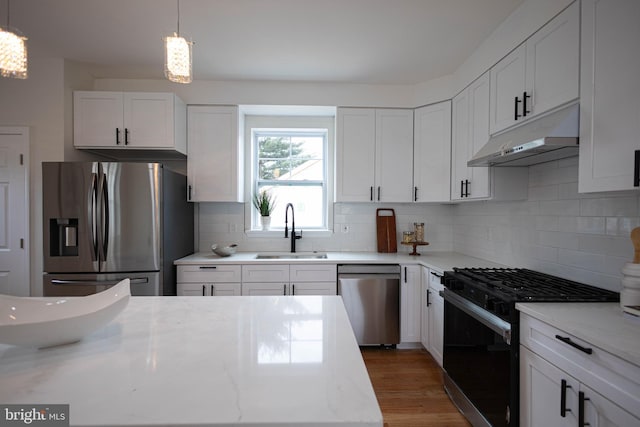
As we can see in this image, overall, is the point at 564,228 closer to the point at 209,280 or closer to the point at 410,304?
the point at 410,304

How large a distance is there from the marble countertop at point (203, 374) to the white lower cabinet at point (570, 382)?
94 centimetres

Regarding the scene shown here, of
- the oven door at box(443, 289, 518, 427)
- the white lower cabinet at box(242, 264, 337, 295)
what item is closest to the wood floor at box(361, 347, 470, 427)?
the oven door at box(443, 289, 518, 427)

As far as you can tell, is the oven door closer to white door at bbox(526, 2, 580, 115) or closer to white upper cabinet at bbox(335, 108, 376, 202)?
white door at bbox(526, 2, 580, 115)

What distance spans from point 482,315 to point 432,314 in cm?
105

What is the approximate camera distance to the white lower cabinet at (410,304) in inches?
120

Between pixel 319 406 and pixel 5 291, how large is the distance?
3707 millimetres

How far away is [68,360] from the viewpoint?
0.89 meters

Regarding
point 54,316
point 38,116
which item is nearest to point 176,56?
point 54,316

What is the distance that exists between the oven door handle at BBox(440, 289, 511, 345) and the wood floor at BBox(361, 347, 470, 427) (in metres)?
0.75

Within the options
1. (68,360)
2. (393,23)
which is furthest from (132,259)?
(393,23)

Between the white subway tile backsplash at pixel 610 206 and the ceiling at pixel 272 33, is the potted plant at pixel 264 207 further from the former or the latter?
the white subway tile backsplash at pixel 610 206

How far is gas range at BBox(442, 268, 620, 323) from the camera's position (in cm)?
159

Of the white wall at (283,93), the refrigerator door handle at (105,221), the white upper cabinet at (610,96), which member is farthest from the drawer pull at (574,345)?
the refrigerator door handle at (105,221)

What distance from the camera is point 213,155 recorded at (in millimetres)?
3326
